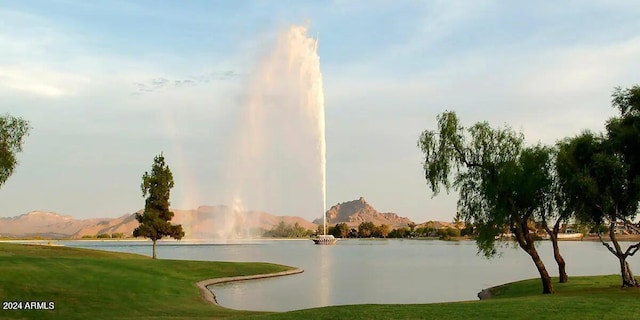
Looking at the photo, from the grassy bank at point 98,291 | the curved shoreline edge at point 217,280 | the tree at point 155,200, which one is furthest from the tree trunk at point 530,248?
the tree at point 155,200

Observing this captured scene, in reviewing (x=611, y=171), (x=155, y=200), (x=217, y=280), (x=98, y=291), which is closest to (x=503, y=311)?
(x=611, y=171)

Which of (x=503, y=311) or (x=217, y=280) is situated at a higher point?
(x=503, y=311)

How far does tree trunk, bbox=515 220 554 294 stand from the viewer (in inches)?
1512

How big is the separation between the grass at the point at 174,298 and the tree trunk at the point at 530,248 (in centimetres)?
128

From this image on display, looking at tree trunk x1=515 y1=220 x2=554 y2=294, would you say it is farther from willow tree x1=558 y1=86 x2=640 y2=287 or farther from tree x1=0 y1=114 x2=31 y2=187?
tree x1=0 y1=114 x2=31 y2=187

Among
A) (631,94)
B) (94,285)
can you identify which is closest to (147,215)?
(94,285)

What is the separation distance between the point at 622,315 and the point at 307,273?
52.7m

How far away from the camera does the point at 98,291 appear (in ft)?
124

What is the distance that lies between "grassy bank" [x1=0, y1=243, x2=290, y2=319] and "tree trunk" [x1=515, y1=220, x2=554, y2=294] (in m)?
21.0

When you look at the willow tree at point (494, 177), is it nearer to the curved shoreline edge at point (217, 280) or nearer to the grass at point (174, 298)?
the grass at point (174, 298)

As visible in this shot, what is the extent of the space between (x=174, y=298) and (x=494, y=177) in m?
24.4

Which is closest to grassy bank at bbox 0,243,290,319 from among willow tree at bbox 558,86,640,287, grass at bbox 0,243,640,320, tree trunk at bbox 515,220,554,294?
grass at bbox 0,243,640,320

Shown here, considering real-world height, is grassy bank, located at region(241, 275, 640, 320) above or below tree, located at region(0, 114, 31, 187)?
below

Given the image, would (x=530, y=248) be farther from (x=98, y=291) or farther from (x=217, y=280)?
(x=217, y=280)
